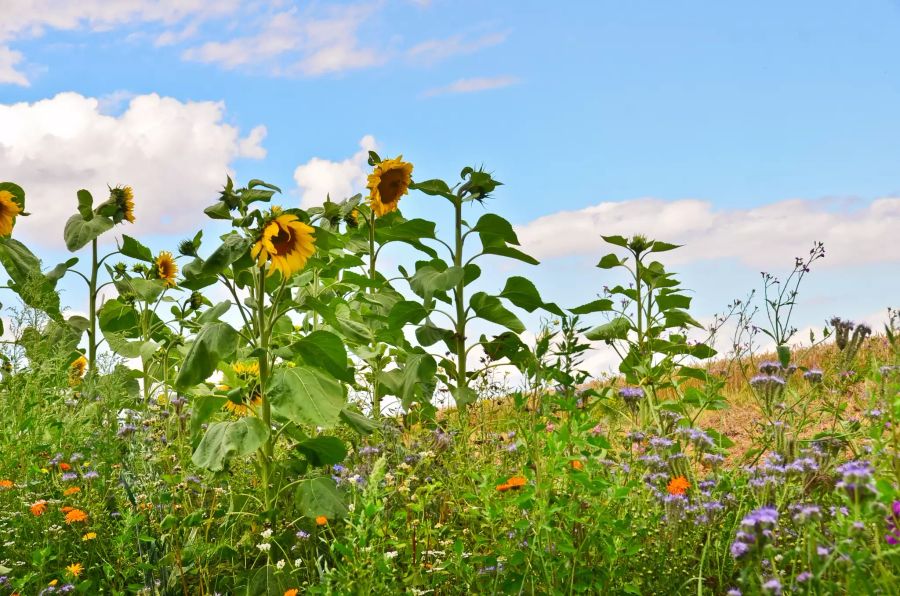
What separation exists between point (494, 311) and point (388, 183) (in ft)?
3.26

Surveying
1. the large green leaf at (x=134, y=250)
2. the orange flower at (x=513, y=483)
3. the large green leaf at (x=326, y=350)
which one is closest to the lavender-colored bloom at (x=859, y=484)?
the orange flower at (x=513, y=483)

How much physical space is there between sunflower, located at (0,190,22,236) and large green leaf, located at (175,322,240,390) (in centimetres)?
219

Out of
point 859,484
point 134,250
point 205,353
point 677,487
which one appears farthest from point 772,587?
point 134,250

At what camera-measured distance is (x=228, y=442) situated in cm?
319

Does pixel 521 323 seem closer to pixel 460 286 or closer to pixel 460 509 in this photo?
pixel 460 286

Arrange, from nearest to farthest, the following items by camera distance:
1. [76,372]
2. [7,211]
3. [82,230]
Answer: [7,211], [82,230], [76,372]

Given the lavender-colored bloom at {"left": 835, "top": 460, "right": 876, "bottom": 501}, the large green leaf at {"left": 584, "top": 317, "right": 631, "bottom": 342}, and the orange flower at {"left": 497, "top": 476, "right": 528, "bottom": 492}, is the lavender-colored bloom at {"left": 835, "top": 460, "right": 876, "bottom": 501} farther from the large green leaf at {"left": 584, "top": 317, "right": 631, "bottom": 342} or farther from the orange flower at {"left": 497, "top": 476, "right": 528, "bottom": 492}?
the large green leaf at {"left": 584, "top": 317, "right": 631, "bottom": 342}

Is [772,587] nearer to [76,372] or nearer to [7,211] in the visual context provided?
[7,211]

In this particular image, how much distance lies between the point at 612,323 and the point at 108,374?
2.74 meters

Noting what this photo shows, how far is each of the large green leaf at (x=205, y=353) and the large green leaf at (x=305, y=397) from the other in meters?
0.24

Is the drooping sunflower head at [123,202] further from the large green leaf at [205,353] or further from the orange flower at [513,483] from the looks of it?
the orange flower at [513,483]

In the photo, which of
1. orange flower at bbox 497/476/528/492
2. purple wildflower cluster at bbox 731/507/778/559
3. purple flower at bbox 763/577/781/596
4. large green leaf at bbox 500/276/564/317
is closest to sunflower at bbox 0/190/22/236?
large green leaf at bbox 500/276/564/317

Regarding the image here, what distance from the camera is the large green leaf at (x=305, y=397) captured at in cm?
330

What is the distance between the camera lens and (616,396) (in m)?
5.01
